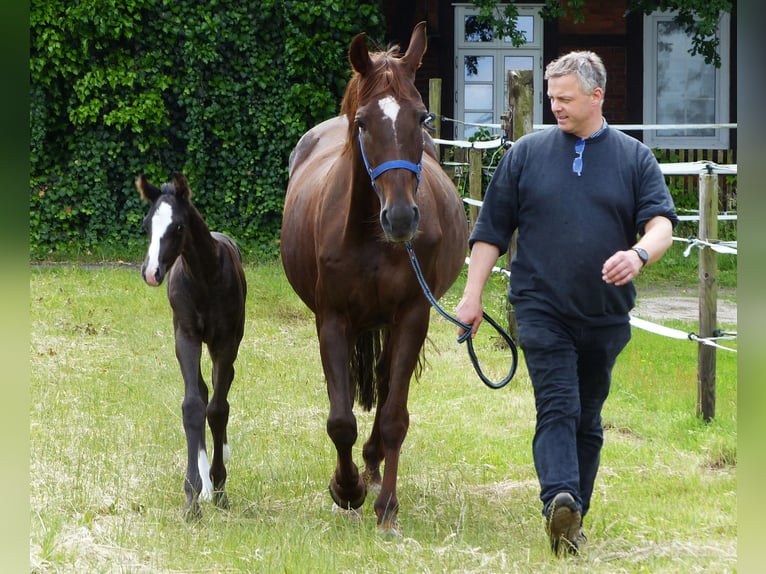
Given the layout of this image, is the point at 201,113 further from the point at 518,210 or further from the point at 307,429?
the point at 518,210

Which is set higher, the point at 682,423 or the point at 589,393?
the point at 589,393

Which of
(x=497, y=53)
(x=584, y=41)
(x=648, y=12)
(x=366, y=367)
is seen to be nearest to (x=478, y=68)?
(x=497, y=53)

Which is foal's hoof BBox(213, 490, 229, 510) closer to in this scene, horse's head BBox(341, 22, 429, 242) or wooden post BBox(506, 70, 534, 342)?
horse's head BBox(341, 22, 429, 242)

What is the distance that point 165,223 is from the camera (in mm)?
5074

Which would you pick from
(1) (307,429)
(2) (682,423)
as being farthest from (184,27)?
(2) (682,423)

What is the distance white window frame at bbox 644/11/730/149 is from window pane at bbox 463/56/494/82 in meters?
2.65

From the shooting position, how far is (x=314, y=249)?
5387 mm

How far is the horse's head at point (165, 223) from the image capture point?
16.2 feet

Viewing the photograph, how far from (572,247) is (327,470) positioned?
2.29 m

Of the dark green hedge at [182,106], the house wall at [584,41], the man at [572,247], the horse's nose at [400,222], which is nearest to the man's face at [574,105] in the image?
the man at [572,247]

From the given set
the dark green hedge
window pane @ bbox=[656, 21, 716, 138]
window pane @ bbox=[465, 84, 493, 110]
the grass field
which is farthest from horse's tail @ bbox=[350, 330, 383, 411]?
window pane @ bbox=[656, 21, 716, 138]

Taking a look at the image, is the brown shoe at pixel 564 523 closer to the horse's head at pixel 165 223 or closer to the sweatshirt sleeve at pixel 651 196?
the sweatshirt sleeve at pixel 651 196

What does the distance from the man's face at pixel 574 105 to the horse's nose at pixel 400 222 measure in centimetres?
67
